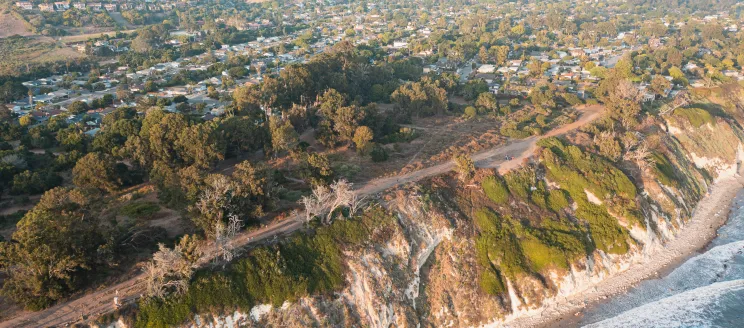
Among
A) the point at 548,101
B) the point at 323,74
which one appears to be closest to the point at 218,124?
the point at 323,74

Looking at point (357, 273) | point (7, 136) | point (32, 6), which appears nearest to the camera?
point (357, 273)

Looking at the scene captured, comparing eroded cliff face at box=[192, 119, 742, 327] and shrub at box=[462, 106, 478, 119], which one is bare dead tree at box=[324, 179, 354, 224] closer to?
eroded cliff face at box=[192, 119, 742, 327]

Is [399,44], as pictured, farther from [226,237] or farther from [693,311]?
[226,237]

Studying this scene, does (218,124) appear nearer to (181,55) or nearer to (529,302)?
(529,302)

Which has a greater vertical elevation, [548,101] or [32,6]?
[32,6]

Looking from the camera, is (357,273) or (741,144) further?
(741,144)

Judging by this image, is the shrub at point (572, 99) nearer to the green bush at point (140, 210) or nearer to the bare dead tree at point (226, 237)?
the bare dead tree at point (226, 237)

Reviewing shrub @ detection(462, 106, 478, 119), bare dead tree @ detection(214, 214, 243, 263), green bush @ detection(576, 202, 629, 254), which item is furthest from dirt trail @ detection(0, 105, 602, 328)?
shrub @ detection(462, 106, 478, 119)

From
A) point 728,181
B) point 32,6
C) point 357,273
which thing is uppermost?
point 32,6
